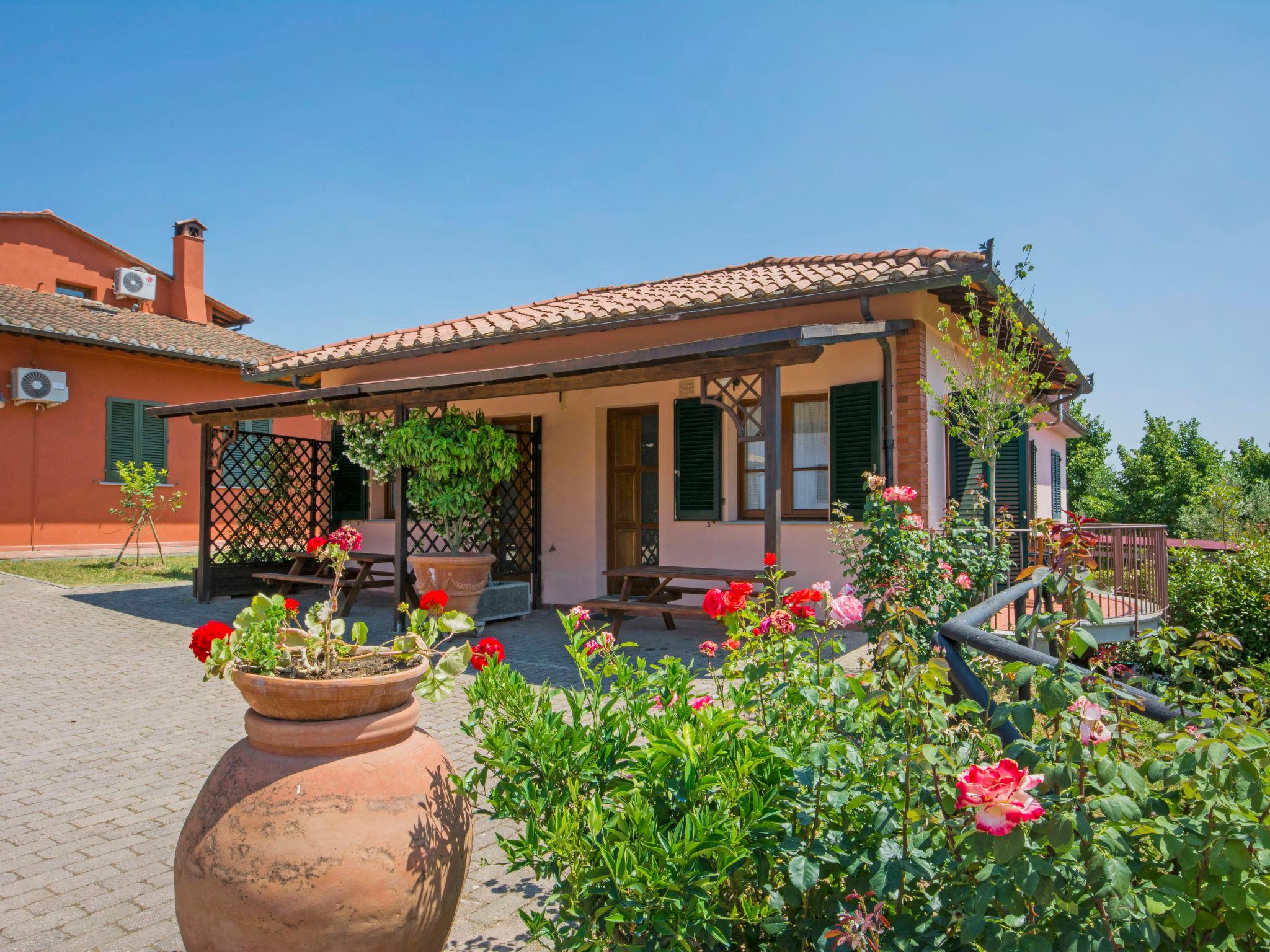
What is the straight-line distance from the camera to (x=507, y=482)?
930 centimetres

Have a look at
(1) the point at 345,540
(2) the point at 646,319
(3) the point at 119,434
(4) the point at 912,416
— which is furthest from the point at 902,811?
(3) the point at 119,434

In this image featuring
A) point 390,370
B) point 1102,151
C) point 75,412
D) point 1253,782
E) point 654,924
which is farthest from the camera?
point 75,412

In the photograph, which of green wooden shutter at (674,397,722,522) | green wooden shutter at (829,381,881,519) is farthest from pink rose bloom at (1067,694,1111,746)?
green wooden shutter at (674,397,722,522)

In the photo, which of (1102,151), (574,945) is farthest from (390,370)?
(574,945)

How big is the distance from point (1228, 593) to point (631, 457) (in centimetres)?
703

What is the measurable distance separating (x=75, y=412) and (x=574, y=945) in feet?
53.7

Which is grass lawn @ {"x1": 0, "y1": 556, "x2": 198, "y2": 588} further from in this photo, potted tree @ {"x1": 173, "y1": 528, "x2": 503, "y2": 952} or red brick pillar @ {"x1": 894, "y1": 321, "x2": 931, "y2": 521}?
potted tree @ {"x1": 173, "y1": 528, "x2": 503, "y2": 952}

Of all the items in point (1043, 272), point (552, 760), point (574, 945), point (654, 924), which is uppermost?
point (1043, 272)

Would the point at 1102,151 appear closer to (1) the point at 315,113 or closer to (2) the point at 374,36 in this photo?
(2) the point at 374,36

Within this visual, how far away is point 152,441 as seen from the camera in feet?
49.5

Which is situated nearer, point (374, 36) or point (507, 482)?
point (374, 36)

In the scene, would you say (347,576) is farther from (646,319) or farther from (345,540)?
(345,540)

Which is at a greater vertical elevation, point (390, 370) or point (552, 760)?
point (390, 370)

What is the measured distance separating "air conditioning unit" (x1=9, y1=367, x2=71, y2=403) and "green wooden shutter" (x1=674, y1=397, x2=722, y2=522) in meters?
11.9
